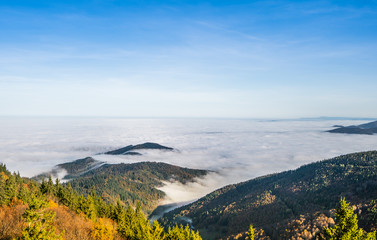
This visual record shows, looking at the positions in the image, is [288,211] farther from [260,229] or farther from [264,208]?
[260,229]

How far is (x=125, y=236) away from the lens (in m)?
49.9

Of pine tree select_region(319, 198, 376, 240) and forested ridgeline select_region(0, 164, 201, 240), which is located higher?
pine tree select_region(319, 198, 376, 240)

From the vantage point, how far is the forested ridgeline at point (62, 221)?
23766 mm

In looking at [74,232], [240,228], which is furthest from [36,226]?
[240,228]

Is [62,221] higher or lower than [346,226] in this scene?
lower

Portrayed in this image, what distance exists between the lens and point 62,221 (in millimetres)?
44750

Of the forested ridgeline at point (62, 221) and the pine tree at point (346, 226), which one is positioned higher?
the pine tree at point (346, 226)

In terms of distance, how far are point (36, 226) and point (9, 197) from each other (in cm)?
4617

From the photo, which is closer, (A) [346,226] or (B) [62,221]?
(A) [346,226]

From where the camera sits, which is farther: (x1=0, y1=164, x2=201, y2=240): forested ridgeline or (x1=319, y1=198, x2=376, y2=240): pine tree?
(x1=0, y1=164, x2=201, y2=240): forested ridgeline

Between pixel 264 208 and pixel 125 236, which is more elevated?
pixel 125 236

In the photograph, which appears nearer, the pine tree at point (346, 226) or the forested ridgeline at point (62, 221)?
the pine tree at point (346, 226)

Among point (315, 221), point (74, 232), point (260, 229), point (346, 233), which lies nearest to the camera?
point (346, 233)

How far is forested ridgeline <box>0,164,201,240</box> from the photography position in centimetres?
2377
